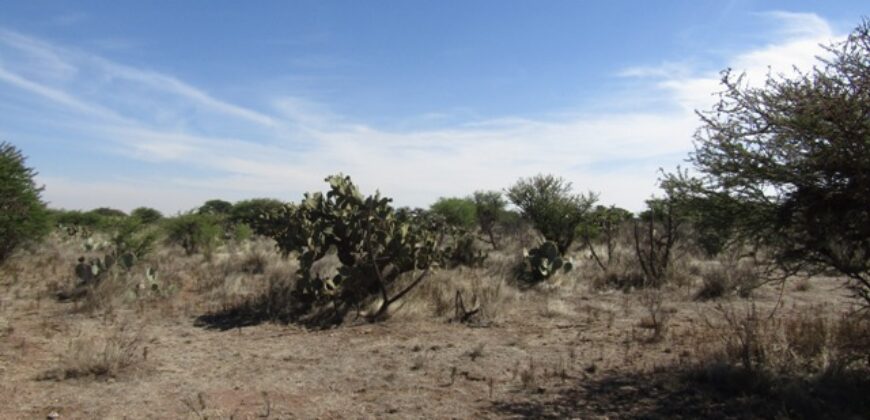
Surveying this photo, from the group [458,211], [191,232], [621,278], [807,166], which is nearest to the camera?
[807,166]

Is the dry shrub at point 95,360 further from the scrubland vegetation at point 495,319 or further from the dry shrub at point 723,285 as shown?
the dry shrub at point 723,285

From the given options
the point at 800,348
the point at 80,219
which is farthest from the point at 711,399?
the point at 80,219

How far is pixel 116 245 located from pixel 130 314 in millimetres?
6262

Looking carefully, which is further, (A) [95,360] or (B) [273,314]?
(B) [273,314]

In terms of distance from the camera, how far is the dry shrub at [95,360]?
6398mm

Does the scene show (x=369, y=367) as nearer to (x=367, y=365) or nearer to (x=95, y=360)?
(x=367, y=365)

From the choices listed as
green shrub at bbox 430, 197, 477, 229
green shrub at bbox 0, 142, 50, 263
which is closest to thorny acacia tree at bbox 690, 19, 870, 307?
green shrub at bbox 0, 142, 50, 263

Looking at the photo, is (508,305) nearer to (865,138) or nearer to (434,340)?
(434,340)

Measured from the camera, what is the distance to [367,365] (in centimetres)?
693

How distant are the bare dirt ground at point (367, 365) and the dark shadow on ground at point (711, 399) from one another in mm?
23

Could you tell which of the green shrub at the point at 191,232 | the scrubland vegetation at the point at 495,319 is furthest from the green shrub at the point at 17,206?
the green shrub at the point at 191,232

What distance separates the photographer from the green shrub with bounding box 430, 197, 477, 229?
2805 centimetres

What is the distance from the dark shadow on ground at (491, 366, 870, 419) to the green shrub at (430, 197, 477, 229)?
21499mm

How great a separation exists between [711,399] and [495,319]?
4.16 meters
